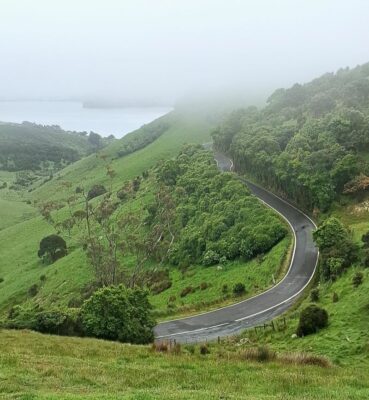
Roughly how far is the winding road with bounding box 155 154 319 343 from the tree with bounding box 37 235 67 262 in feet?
166

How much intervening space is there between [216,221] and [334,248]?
28.0 meters

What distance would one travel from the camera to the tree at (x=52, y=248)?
9778cm

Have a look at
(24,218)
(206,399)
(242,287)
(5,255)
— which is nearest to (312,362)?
(206,399)

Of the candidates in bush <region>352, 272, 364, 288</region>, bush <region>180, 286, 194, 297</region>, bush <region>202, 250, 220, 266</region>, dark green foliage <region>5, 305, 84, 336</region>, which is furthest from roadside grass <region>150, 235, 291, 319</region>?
dark green foliage <region>5, 305, 84, 336</region>

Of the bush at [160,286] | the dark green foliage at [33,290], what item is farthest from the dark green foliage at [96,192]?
the bush at [160,286]

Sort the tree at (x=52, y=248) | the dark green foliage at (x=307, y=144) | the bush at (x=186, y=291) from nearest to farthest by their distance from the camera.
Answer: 1. the bush at (x=186, y=291)
2. the dark green foliage at (x=307, y=144)
3. the tree at (x=52, y=248)

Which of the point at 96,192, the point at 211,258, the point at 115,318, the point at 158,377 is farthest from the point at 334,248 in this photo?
the point at 96,192

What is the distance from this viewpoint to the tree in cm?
9778

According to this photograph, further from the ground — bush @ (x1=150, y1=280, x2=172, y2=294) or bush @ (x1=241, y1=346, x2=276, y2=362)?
bush @ (x1=241, y1=346, x2=276, y2=362)

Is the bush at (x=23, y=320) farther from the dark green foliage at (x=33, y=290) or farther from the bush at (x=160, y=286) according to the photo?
the dark green foliage at (x=33, y=290)

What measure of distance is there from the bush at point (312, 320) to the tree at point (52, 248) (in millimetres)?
69047

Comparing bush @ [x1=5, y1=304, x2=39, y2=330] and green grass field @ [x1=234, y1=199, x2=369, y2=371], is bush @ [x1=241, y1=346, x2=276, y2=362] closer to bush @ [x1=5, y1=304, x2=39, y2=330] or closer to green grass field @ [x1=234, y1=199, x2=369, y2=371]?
green grass field @ [x1=234, y1=199, x2=369, y2=371]

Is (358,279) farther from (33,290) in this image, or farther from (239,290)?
(33,290)

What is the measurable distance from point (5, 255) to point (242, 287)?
70.9m
